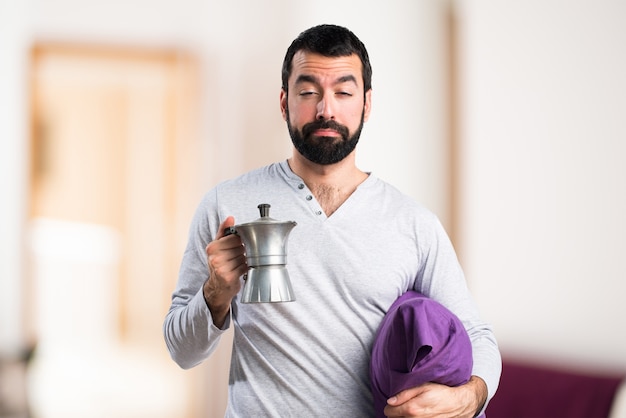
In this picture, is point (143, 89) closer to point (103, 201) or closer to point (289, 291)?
point (103, 201)

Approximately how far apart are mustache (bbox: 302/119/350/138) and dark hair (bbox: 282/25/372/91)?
0.13 metres

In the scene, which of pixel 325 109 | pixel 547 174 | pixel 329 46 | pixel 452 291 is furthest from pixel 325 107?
pixel 547 174

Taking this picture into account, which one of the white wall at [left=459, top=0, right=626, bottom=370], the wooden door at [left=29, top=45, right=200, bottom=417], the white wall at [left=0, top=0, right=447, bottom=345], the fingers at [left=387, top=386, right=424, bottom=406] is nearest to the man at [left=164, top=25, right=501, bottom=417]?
the fingers at [left=387, top=386, right=424, bottom=406]

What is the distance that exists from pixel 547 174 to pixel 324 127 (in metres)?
1.67

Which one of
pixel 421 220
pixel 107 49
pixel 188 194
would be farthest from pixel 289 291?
pixel 107 49

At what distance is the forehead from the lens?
140cm

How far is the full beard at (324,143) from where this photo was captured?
139 centimetres

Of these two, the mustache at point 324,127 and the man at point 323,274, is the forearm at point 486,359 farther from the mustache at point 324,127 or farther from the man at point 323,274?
the mustache at point 324,127

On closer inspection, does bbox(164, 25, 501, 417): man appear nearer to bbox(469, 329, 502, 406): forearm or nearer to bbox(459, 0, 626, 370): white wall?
bbox(469, 329, 502, 406): forearm

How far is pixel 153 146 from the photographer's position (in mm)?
4078

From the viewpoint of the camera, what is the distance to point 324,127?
54.5 inches

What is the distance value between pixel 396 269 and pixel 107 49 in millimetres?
2921

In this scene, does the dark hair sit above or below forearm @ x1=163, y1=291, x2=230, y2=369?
above

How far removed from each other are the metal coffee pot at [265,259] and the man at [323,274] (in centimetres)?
10
